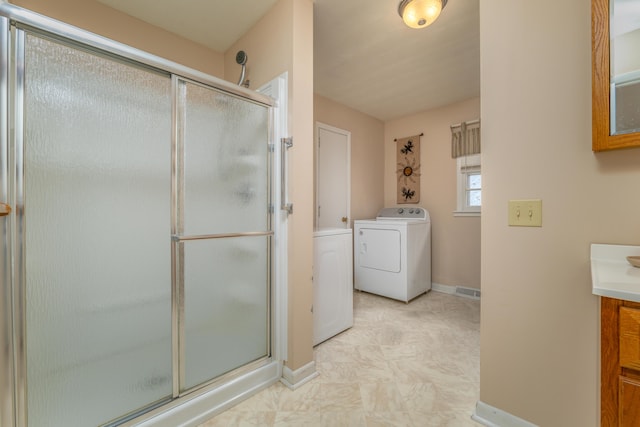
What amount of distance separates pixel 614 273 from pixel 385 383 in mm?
1321

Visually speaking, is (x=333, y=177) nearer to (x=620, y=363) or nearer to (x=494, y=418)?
(x=494, y=418)

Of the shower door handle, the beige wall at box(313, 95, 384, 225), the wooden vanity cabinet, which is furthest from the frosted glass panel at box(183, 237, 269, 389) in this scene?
the beige wall at box(313, 95, 384, 225)

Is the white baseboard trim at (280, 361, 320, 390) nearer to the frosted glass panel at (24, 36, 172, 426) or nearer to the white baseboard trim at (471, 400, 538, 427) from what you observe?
the frosted glass panel at (24, 36, 172, 426)

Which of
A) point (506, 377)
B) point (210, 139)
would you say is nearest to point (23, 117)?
point (210, 139)

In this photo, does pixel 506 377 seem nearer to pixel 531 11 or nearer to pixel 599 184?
pixel 599 184

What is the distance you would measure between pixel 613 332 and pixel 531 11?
1332mm

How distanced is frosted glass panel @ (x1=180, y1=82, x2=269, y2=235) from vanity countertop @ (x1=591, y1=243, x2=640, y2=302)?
1527 mm

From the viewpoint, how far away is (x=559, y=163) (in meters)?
1.14

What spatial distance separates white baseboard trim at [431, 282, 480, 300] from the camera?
3313 millimetres

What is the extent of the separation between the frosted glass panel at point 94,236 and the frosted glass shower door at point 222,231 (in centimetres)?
10

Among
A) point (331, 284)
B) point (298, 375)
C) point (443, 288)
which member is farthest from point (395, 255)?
point (298, 375)

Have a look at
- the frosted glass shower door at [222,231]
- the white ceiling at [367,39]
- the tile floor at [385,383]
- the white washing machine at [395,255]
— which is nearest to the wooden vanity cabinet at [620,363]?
the tile floor at [385,383]

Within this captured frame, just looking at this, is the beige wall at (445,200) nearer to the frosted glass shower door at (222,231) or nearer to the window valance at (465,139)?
the window valance at (465,139)

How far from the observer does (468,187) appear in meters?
3.41
